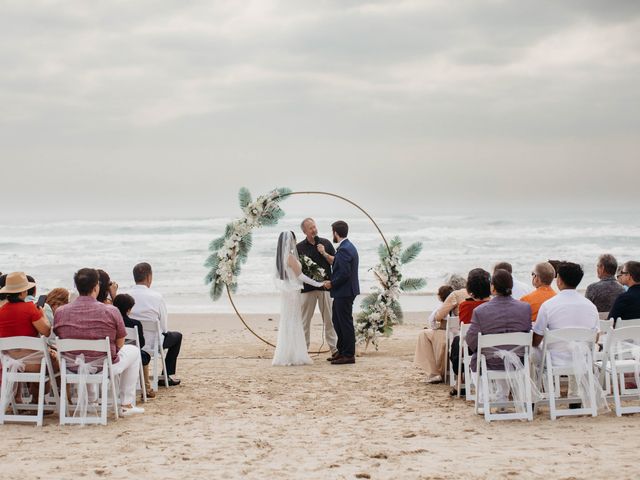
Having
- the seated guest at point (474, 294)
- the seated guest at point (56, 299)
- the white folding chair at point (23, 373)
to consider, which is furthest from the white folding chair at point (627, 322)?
the seated guest at point (56, 299)

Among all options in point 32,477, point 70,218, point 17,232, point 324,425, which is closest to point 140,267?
point 324,425

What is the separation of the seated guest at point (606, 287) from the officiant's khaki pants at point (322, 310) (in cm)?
387

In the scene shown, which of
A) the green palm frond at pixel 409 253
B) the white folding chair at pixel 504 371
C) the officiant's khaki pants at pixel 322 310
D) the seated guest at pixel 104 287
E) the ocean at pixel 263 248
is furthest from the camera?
the ocean at pixel 263 248

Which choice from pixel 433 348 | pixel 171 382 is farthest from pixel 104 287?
pixel 433 348

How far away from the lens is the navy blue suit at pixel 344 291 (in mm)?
10523

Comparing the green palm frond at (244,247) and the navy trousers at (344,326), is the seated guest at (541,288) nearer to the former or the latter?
the navy trousers at (344,326)

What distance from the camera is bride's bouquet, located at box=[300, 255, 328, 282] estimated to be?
11.1 meters

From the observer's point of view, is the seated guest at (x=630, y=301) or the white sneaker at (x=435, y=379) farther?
the white sneaker at (x=435, y=379)

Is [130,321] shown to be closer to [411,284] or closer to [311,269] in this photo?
[311,269]

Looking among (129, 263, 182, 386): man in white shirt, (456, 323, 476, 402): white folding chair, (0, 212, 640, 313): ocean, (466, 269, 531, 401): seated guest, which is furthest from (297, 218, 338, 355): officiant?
(0, 212, 640, 313): ocean

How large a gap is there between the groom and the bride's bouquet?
1.76 feet

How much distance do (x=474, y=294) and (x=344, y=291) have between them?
3127 millimetres

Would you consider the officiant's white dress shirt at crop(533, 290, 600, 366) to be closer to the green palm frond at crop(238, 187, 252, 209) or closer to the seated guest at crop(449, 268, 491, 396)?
the seated guest at crop(449, 268, 491, 396)

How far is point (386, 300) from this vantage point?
11414 millimetres
